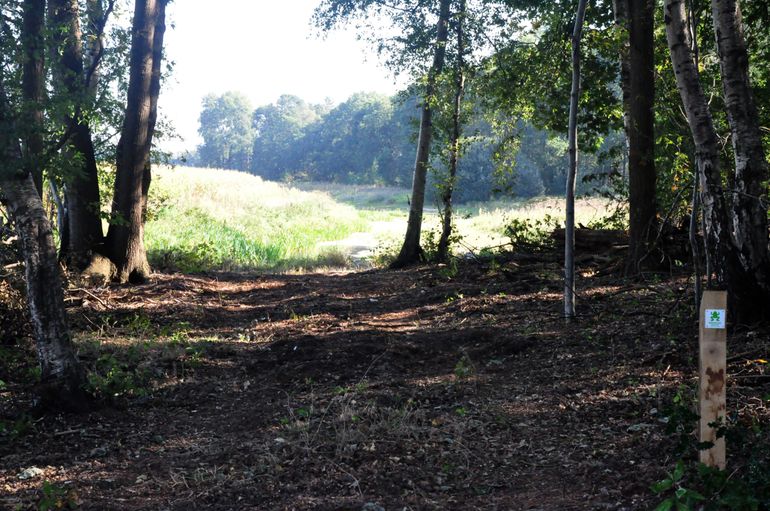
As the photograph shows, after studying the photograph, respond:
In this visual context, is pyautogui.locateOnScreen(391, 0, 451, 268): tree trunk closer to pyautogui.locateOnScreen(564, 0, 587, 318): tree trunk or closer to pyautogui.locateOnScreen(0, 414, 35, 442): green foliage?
pyautogui.locateOnScreen(564, 0, 587, 318): tree trunk

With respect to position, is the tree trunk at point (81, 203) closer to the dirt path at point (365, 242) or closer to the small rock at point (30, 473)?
the small rock at point (30, 473)

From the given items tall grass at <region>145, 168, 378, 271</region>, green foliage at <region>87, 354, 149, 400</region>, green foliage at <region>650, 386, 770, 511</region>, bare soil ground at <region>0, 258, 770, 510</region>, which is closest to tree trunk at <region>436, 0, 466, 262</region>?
tall grass at <region>145, 168, 378, 271</region>

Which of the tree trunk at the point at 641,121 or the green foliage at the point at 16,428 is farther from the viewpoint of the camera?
the tree trunk at the point at 641,121

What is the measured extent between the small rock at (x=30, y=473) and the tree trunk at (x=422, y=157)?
41.5 feet

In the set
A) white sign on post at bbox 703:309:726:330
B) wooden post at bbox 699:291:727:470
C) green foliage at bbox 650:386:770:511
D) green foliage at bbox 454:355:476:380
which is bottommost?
green foliage at bbox 454:355:476:380

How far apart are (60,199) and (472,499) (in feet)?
34.8

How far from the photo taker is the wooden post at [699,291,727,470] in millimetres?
3387

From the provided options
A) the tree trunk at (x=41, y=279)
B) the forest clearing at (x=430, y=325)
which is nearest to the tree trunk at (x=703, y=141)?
the forest clearing at (x=430, y=325)

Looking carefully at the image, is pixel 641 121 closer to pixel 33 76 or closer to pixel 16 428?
pixel 33 76

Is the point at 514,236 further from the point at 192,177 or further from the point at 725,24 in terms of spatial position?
the point at 192,177

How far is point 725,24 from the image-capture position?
19.7ft

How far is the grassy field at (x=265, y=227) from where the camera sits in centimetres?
1823

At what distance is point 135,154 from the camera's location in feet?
40.7

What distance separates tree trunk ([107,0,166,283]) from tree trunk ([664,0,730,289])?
31.0 ft
